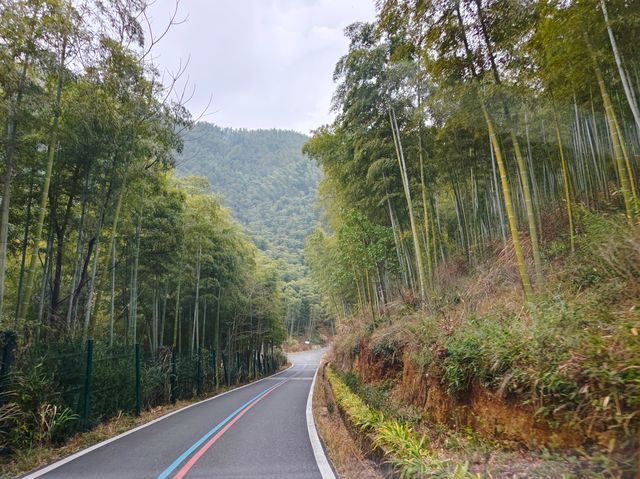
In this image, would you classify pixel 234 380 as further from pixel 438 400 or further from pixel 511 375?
pixel 511 375

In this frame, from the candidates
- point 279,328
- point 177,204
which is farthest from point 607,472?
point 279,328

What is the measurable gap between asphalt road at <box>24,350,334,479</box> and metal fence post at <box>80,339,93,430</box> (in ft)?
1.98

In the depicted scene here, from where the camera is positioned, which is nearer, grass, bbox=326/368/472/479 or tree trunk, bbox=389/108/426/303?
grass, bbox=326/368/472/479

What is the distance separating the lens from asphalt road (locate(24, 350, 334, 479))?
11.7 ft

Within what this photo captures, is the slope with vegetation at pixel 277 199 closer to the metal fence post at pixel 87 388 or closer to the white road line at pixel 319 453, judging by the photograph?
the metal fence post at pixel 87 388

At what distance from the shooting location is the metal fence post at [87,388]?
530 centimetres

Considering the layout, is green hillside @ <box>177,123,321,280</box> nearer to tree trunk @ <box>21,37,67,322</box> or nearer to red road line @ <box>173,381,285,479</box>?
tree trunk @ <box>21,37,67,322</box>

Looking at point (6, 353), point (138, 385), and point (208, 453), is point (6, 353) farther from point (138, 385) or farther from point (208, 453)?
point (138, 385)

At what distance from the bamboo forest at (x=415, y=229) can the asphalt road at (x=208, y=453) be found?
0.41 meters

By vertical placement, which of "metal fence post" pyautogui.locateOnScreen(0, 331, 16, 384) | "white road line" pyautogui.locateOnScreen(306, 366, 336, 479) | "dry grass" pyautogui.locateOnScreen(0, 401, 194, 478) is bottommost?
"white road line" pyautogui.locateOnScreen(306, 366, 336, 479)

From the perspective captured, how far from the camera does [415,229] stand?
7.52 m

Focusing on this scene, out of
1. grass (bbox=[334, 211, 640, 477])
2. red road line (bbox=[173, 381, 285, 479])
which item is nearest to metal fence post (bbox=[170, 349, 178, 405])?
red road line (bbox=[173, 381, 285, 479])

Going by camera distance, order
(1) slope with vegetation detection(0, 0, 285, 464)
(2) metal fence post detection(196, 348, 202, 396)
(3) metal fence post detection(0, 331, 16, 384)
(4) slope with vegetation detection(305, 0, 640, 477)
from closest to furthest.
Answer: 1. (4) slope with vegetation detection(305, 0, 640, 477)
2. (3) metal fence post detection(0, 331, 16, 384)
3. (1) slope with vegetation detection(0, 0, 285, 464)
4. (2) metal fence post detection(196, 348, 202, 396)

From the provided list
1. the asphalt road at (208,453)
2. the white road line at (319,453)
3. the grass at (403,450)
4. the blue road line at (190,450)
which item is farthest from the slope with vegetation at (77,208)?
the grass at (403,450)
